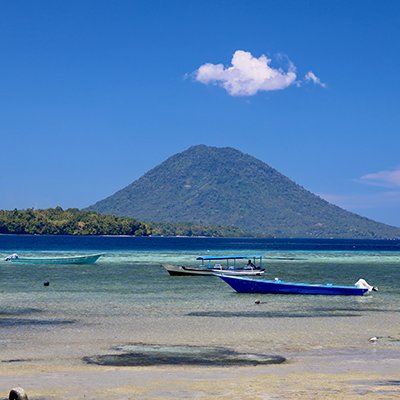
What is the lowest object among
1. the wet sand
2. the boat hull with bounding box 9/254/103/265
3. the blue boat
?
the wet sand

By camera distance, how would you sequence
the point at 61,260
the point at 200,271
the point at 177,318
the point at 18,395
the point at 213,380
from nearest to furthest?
the point at 18,395 → the point at 213,380 → the point at 177,318 → the point at 200,271 → the point at 61,260

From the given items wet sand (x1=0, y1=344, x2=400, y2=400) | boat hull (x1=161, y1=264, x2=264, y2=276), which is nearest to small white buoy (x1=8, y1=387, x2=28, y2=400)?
wet sand (x1=0, y1=344, x2=400, y2=400)

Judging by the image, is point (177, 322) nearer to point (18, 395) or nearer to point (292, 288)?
point (292, 288)

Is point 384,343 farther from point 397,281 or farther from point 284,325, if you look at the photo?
point 397,281

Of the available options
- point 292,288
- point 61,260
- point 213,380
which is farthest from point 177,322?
point 61,260

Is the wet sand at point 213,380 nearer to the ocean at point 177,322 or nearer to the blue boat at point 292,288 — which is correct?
the ocean at point 177,322

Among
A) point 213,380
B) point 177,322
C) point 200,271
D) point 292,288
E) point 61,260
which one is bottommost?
point 213,380

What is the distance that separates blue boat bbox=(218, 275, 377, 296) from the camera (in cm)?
5719

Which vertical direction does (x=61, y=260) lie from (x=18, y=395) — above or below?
above

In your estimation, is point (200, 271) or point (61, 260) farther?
point (61, 260)

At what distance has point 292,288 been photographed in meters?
58.0

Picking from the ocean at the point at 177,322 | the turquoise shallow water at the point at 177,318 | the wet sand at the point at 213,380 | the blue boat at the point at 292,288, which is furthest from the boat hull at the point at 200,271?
the wet sand at the point at 213,380

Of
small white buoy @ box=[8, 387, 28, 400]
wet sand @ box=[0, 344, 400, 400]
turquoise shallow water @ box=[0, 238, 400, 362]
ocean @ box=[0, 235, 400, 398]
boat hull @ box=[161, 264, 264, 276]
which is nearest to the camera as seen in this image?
small white buoy @ box=[8, 387, 28, 400]

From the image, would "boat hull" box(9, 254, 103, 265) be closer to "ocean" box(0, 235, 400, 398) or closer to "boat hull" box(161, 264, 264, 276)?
"boat hull" box(161, 264, 264, 276)
